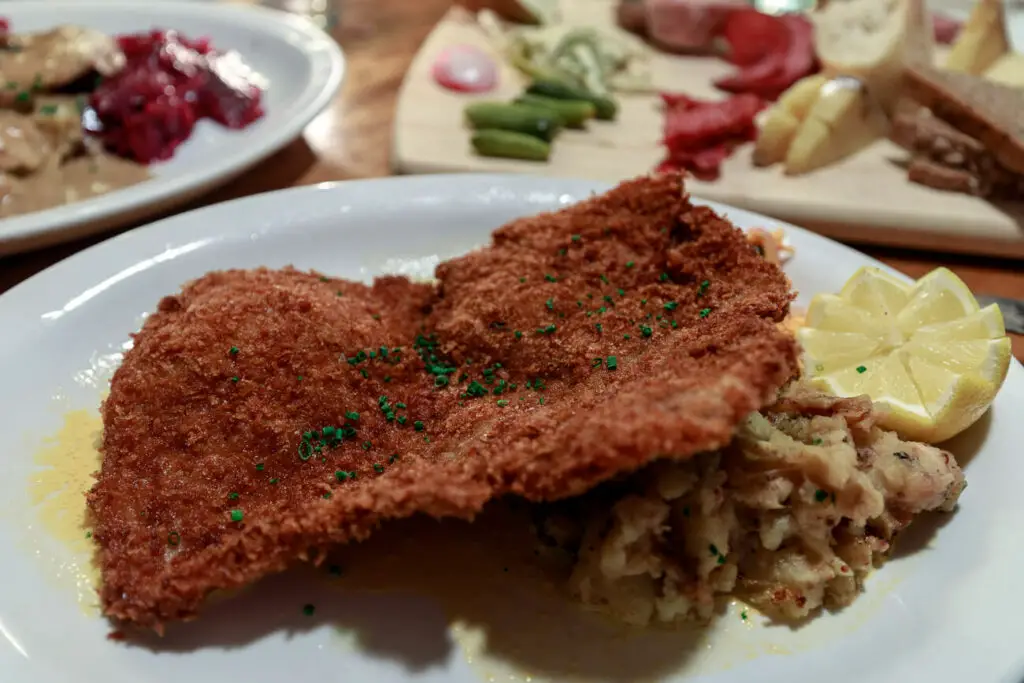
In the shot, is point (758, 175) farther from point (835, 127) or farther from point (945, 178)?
point (945, 178)

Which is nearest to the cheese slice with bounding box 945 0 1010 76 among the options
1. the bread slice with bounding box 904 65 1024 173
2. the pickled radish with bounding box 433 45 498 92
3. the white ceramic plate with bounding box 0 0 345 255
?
the bread slice with bounding box 904 65 1024 173

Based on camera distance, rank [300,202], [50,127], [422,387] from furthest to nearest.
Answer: [50,127], [300,202], [422,387]

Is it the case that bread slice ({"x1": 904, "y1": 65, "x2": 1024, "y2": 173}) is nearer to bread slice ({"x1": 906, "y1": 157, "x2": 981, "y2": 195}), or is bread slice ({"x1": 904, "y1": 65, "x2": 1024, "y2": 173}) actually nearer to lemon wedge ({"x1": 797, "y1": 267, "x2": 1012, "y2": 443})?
bread slice ({"x1": 906, "y1": 157, "x2": 981, "y2": 195})

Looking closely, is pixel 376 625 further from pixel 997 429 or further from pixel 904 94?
pixel 904 94

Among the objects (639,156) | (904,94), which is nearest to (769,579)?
(639,156)

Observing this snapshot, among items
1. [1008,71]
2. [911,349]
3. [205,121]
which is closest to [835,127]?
[1008,71]

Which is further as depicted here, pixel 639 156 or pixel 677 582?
pixel 639 156
